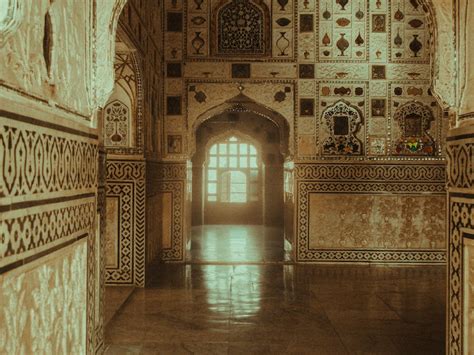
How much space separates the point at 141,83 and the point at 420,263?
15.1 ft

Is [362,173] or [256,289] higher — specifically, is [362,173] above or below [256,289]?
above

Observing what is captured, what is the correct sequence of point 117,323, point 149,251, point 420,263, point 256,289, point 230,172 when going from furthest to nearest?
point 230,172 → point 420,263 → point 149,251 → point 256,289 → point 117,323

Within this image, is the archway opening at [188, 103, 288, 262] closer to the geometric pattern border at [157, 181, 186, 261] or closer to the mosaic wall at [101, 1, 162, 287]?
the geometric pattern border at [157, 181, 186, 261]

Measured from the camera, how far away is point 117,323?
4250 mm

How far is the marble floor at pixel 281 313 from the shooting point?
3746mm

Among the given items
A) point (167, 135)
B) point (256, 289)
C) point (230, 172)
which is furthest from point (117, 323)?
point (230, 172)

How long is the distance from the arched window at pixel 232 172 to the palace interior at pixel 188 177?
9.21 ft

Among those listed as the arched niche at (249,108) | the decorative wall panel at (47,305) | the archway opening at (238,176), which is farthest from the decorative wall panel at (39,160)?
the archway opening at (238,176)

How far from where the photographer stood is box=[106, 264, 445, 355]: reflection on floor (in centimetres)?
375

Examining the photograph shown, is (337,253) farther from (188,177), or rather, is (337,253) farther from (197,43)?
(197,43)

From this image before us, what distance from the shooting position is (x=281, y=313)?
4617 millimetres

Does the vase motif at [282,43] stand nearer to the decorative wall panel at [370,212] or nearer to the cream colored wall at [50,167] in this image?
the decorative wall panel at [370,212]

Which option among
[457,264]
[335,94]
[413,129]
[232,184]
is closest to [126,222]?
[335,94]

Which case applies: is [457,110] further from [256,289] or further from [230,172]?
[230,172]
